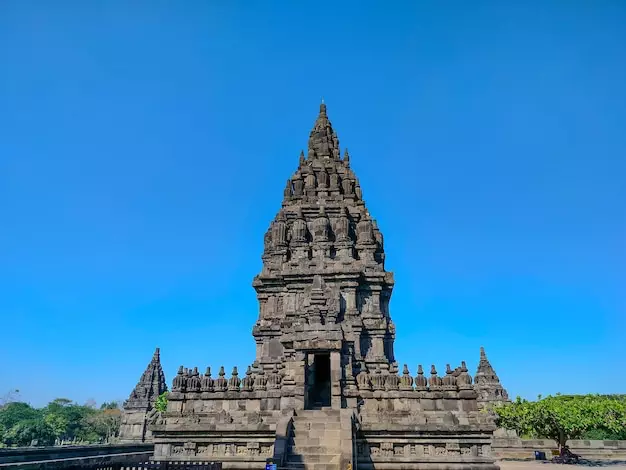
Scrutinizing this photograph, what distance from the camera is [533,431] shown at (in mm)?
27328

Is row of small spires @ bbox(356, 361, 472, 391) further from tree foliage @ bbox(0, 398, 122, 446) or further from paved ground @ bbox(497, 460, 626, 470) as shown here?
tree foliage @ bbox(0, 398, 122, 446)

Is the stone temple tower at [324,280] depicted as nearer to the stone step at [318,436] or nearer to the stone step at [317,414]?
the stone step at [317,414]

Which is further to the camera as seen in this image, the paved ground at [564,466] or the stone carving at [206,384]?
the paved ground at [564,466]

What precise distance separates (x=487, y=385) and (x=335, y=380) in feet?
86.4

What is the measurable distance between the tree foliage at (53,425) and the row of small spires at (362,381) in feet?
126

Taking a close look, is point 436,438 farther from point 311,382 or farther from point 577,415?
point 577,415

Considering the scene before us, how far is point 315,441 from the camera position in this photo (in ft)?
59.9

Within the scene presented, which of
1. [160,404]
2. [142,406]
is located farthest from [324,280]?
[142,406]

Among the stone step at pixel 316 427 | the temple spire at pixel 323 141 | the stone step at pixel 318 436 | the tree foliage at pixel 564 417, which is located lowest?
the stone step at pixel 318 436

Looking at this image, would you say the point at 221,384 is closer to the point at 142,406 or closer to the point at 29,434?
the point at 142,406

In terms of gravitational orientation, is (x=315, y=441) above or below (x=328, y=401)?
below

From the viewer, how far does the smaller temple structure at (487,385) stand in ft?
132

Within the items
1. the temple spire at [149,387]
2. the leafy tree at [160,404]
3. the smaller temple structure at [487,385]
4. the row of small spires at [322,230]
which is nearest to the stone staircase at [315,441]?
the row of small spires at [322,230]

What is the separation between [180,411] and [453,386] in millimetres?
12110
